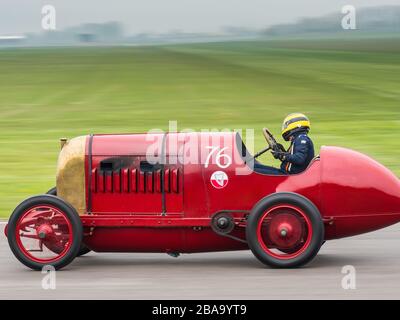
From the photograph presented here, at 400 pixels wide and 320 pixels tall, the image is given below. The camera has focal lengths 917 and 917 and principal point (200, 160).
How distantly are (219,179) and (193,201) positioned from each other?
0.28 metres

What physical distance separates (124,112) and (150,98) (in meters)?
6.18

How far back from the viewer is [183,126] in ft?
76.2

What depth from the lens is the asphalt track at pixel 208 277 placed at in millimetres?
6422

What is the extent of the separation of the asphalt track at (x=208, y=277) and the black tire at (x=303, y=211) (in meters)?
0.08

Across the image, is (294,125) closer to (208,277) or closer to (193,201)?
(193,201)

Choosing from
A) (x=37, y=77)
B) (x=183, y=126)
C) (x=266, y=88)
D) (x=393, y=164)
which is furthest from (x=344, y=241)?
(x=37, y=77)

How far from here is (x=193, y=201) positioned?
734 centimetres

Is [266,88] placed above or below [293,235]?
above

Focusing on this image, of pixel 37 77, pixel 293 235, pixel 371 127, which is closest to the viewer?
pixel 293 235

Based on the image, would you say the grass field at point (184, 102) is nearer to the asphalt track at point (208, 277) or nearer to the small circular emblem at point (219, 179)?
the asphalt track at point (208, 277)

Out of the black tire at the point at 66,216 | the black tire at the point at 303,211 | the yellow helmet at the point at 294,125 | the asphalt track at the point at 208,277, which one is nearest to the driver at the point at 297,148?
the yellow helmet at the point at 294,125

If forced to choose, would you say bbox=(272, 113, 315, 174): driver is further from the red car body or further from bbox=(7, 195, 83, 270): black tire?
bbox=(7, 195, 83, 270): black tire

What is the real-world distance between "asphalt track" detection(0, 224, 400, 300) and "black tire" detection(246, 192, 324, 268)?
0.08 metres
